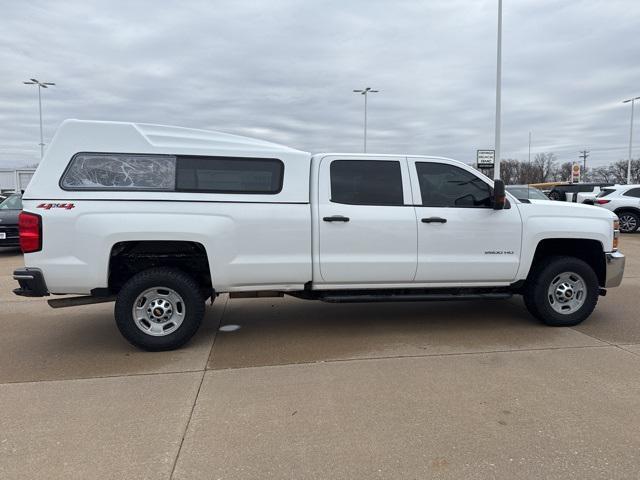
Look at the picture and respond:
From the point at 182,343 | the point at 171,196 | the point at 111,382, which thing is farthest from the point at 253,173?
the point at 111,382

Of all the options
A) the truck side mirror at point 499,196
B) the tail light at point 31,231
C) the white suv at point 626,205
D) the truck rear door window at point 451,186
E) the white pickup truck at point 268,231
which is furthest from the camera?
the white suv at point 626,205

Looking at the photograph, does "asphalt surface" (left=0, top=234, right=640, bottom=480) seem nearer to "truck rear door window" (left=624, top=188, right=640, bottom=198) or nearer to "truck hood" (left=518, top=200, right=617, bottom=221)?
"truck hood" (left=518, top=200, right=617, bottom=221)

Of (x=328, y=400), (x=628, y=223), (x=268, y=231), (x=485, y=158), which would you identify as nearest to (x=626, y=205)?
(x=628, y=223)

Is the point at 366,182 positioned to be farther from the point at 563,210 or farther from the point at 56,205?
the point at 56,205

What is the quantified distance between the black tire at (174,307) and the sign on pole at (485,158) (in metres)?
20.3

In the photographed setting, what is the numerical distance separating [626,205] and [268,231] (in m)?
15.6

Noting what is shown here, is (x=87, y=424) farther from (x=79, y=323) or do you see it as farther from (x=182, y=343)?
(x=79, y=323)

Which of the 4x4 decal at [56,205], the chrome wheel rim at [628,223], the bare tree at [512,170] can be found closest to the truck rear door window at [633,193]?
the chrome wheel rim at [628,223]

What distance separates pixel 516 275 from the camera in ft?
17.8

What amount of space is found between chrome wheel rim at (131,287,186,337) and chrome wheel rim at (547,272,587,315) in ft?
13.2

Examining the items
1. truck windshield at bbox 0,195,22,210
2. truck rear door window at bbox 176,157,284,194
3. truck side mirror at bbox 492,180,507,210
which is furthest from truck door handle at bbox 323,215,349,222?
truck windshield at bbox 0,195,22,210

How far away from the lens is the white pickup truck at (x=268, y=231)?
14.8ft

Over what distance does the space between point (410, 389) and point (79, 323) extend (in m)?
4.19

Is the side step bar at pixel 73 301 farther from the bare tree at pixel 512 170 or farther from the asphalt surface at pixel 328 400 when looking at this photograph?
the bare tree at pixel 512 170
